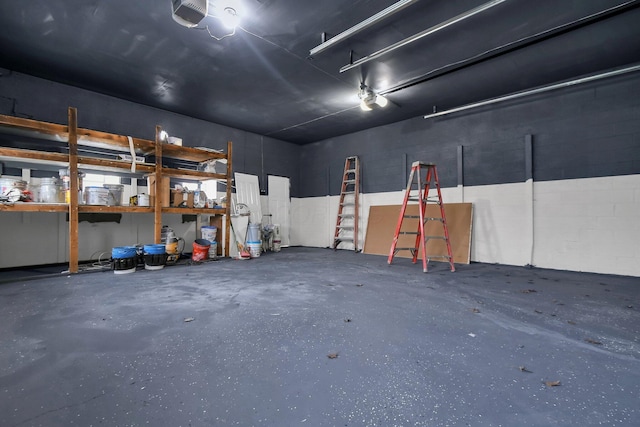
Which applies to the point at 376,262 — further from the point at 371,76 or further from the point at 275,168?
the point at 275,168

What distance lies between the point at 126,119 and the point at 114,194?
5.35 feet

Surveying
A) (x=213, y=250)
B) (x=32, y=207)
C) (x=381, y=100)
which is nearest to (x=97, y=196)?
(x=32, y=207)

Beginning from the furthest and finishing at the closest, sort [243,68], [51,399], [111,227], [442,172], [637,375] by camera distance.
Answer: [442,172], [111,227], [243,68], [637,375], [51,399]

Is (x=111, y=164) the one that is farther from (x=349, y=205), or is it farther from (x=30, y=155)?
(x=349, y=205)

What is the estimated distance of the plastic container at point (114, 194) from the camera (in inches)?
165

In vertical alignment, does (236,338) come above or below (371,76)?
below

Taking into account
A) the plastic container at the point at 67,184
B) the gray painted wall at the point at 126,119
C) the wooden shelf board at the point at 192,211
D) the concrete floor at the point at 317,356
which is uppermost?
the gray painted wall at the point at 126,119

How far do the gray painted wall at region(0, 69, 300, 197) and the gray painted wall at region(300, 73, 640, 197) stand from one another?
249cm

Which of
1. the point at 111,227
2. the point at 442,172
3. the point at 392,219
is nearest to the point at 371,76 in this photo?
the point at 442,172

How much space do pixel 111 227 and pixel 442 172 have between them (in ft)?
20.6

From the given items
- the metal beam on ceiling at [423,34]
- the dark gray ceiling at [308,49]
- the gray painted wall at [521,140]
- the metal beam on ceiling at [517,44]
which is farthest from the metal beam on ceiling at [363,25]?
the gray painted wall at [521,140]

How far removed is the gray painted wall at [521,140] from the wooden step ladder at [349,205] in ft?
0.81

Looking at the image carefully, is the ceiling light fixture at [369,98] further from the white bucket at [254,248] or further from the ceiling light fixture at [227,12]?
the white bucket at [254,248]

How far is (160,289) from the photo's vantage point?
3006mm
